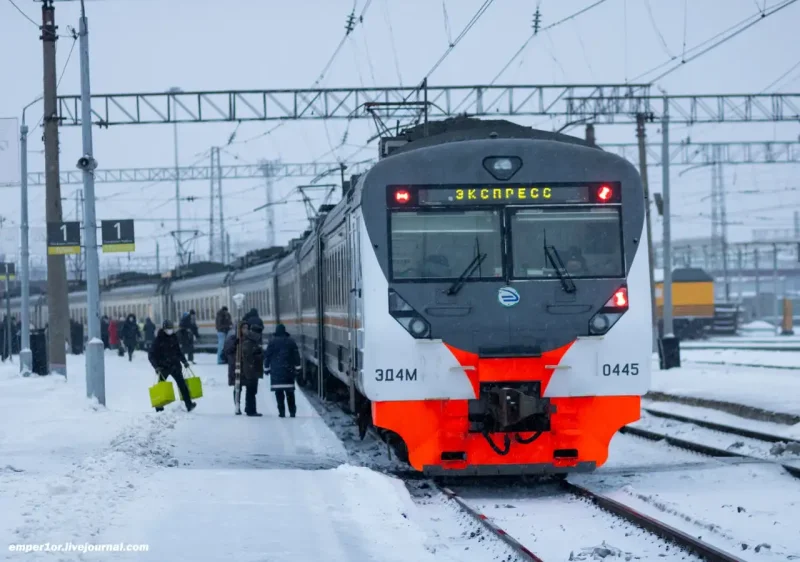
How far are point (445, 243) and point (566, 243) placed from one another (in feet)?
3.55

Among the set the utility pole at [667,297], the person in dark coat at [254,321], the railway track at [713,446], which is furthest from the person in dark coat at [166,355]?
the utility pole at [667,297]

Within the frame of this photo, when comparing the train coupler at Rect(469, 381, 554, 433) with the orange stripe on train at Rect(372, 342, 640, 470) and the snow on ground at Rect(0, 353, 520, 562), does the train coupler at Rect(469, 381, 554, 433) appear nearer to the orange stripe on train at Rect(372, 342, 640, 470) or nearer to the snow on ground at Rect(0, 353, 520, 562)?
the orange stripe on train at Rect(372, 342, 640, 470)

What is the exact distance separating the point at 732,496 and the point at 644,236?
94.8 inches

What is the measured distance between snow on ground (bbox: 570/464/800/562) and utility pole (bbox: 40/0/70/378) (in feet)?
48.9

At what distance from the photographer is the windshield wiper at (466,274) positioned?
1110cm

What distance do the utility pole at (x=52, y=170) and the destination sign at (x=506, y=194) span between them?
47.0 ft

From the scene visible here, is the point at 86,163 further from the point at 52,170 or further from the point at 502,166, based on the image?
the point at 502,166

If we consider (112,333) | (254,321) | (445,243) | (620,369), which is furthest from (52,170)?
(112,333)

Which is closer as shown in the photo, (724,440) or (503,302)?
(503,302)

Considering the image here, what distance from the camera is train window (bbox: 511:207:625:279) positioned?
11281mm

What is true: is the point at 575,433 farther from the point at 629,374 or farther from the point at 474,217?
the point at 474,217

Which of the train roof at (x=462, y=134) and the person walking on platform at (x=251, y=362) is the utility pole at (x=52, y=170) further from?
the train roof at (x=462, y=134)

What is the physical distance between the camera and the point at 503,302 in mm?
11133

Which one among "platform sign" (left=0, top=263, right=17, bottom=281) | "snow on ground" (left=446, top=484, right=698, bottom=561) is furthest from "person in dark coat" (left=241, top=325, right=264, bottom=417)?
"platform sign" (left=0, top=263, right=17, bottom=281)
